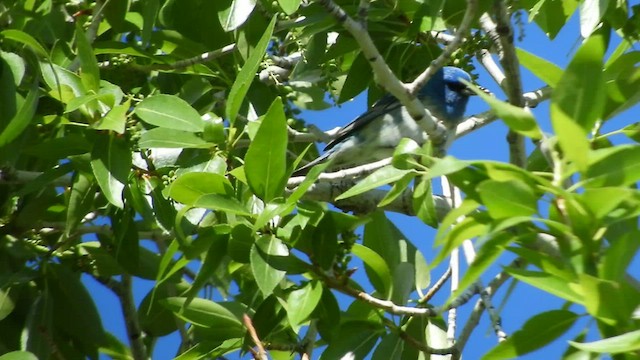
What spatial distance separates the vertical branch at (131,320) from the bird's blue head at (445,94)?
6.29ft

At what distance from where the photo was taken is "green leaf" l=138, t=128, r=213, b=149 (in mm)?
A: 2412

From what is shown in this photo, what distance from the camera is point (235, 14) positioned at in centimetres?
283

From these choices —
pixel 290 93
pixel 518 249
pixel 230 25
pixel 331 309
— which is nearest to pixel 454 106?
pixel 290 93

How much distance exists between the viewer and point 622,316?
59.4 inches

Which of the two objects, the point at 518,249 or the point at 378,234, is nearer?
the point at 518,249

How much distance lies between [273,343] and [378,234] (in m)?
0.37

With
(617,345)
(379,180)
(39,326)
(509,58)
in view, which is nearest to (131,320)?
(39,326)

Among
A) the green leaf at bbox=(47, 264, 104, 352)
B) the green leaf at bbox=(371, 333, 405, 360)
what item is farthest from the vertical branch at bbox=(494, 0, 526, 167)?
the green leaf at bbox=(47, 264, 104, 352)

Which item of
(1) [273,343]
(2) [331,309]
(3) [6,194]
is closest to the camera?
(2) [331,309]

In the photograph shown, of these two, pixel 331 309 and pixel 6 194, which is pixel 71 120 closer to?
pixel 6 194

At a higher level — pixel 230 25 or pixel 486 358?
pixel 230 25

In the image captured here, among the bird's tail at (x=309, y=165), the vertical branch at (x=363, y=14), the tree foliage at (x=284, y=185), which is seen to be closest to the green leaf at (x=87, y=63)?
the tree foliage at (x=284, y=185)

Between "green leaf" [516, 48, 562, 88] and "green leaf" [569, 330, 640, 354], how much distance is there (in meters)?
0.63

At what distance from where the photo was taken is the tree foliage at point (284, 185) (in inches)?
61.4
